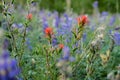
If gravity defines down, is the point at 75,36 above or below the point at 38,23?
above

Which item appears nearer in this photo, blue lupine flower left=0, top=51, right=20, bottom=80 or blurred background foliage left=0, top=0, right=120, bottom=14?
blue lupine flower left=0, top=51, right=20, bottom=80

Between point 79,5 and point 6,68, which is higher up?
point 6,68

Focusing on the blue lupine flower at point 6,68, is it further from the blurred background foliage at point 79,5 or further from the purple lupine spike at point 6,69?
the blurred background foliage at point 79,5

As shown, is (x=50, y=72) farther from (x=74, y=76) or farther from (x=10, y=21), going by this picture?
(x=10, y=21)

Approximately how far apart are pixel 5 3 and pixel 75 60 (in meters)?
0.74

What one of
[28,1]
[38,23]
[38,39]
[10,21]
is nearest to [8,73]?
[10,21]

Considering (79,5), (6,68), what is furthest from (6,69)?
(79,5)

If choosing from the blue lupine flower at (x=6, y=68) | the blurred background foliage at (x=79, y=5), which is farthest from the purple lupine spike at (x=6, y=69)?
the blurred background foliage at (x=79, y=5)

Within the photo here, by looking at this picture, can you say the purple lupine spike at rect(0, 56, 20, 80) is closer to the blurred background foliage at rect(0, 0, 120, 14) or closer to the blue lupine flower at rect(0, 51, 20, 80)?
the blue lupine flower at rect(0, 51, 20, 80)

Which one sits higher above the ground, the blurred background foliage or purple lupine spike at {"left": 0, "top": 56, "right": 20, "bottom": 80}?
purple lupine spike at {"left": 0, "top": 56, "right": 20, "bottom": 80}

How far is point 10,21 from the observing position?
306 cm

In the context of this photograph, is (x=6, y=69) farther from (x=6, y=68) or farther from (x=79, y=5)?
(x=79, y=5)

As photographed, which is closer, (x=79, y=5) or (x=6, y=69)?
(x=6, y=69)

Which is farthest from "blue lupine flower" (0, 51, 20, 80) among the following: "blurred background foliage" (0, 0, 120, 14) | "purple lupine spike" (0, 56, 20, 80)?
"blurred background foliage" (0, 0, 120, 14)
